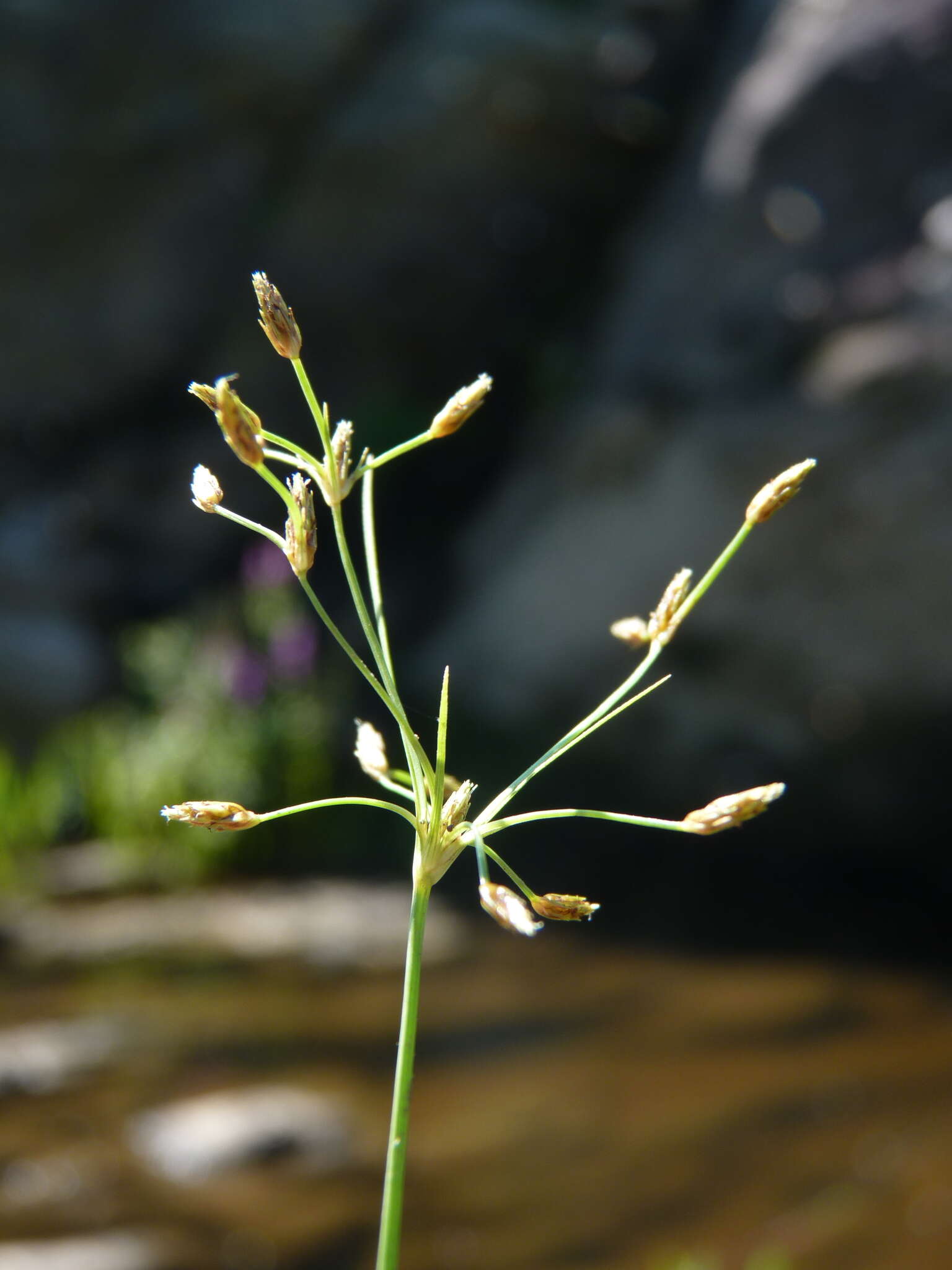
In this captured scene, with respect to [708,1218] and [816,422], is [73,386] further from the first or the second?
[708,1218]

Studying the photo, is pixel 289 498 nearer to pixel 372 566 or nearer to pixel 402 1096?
pixel 372 566

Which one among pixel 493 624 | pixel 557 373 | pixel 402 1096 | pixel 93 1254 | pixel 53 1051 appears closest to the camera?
pixel 402 1096

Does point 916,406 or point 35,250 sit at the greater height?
point 35,250

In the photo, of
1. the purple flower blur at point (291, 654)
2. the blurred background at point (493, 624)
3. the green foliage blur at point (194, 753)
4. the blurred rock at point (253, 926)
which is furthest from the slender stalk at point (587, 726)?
the purple flower blur at point (291, 654)

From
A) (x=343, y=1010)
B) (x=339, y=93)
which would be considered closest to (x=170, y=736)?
(x=343, y=1010)

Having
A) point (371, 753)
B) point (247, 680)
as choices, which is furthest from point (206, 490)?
point (247, 680)

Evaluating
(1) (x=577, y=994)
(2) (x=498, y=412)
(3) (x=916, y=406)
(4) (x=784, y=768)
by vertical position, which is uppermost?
(2) (x=498, y=412)

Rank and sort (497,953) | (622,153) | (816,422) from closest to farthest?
(497,953)
(816,422)
(622,153)
